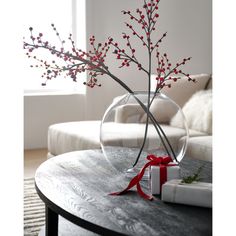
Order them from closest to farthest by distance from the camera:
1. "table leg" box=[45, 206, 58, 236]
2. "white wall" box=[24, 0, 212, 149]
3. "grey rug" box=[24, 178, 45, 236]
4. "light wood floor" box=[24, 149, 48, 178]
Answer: "table leg" box=[45, 206, 58, 236], "grey rug" box=[24, 178, 45, 236], "light wood floor" box=[24, 149, 48, 178], "white wall" box=[24, 0, 212, 149]

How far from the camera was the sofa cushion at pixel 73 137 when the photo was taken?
Answer: 3.23 m

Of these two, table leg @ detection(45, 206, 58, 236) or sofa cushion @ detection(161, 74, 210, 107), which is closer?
table leg @ detection(45, 206, 58, 236)

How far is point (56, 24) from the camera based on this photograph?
17.1 feet

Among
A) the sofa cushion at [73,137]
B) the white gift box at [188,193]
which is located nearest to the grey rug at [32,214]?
the sofa cushion at [73,137]

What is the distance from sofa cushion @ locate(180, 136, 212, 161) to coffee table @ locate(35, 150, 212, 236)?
2.93 ft

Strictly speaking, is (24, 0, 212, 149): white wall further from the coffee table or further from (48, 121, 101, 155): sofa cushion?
the coffee table

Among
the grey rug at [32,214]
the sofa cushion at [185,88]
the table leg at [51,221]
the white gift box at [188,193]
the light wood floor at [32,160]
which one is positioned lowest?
the grey rug at [32,214]

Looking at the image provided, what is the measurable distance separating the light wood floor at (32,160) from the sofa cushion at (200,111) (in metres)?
1.36

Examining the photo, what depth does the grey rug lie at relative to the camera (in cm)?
242

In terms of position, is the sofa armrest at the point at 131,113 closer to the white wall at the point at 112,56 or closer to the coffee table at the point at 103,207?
the coffee table at the point at 103,207

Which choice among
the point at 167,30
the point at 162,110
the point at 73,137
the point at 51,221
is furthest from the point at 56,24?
the point at 51,221

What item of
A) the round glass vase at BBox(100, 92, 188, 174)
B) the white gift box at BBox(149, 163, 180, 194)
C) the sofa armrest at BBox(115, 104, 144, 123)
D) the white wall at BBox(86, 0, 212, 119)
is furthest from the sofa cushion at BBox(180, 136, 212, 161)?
the white wall at BBox(86, 0, 212, 119)
